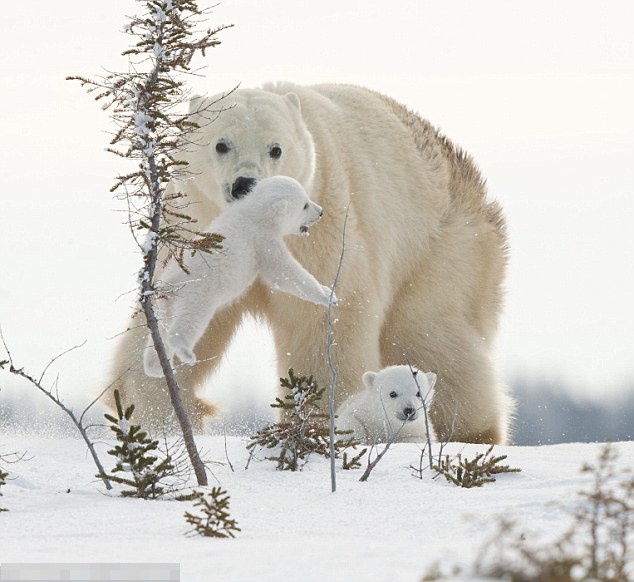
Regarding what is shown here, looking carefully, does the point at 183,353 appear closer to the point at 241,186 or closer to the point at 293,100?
the point at 241,186

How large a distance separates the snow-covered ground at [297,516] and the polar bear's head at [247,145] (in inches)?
86.3

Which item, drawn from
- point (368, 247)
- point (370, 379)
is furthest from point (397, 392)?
point (368, 247)

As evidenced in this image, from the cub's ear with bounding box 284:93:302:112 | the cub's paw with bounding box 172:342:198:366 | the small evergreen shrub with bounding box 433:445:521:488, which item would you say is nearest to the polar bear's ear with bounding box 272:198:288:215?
the cub's paw with bounding box 172:342:198:366

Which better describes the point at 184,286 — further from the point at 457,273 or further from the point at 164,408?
the point at 457,273

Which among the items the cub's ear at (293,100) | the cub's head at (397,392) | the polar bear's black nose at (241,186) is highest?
the cub's ear at (293,100)

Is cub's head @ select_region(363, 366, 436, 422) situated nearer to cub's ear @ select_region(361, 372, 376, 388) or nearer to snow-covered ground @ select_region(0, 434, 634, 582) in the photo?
cub's ear @ select_region(361, 372, 376, 388)

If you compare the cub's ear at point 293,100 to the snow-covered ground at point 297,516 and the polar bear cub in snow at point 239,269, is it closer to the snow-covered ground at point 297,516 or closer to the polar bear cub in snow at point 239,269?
the polar bear cub in snow at point 239,269

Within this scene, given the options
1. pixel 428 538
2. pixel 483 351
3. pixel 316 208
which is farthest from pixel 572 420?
pixel 428 538

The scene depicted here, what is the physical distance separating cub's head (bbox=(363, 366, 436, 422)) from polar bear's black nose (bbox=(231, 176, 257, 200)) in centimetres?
144

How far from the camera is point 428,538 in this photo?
3.03 metres

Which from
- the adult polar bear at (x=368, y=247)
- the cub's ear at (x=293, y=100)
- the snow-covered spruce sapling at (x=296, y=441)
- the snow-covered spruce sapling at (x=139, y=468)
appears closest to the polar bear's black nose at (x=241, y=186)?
the adult polar bear at (x=368, y=247)

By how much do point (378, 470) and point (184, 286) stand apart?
5.02 ft
